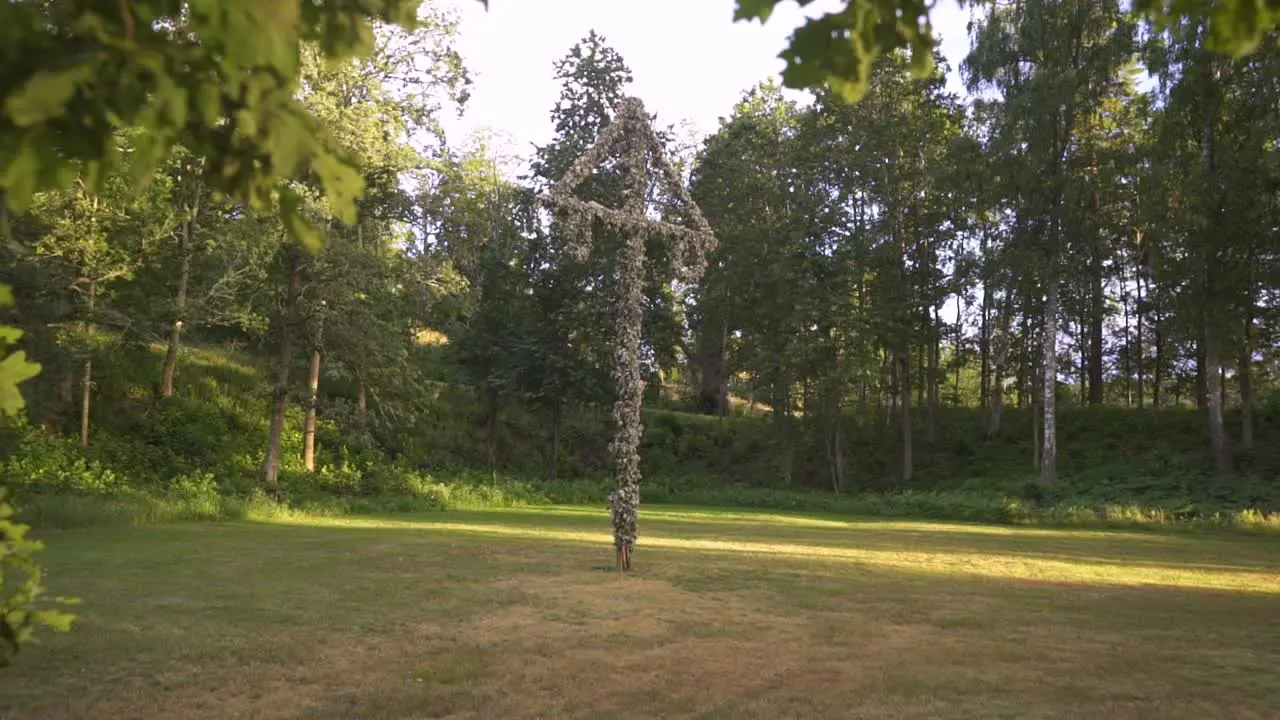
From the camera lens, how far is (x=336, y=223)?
73.3 ft

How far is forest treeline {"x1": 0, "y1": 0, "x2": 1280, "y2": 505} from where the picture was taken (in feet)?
69.5

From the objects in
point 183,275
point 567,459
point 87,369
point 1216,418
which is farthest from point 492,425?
point 1216,418

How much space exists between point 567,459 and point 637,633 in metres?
28.8

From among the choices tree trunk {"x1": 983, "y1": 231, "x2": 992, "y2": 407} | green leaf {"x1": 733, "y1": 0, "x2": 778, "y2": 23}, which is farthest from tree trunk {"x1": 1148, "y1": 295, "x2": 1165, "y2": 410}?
green leaf {"x1": 733, "y1": 0, "x2": 778, "y2": 23}

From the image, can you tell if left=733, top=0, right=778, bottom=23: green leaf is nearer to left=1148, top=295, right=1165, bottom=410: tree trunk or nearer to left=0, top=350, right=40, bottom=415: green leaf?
left=0, top=350, right=40, bottom=415: green leaf

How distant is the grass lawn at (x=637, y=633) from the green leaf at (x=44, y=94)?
4.87m

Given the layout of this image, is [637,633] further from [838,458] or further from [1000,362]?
[1000,362]

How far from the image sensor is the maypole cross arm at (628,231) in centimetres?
1273

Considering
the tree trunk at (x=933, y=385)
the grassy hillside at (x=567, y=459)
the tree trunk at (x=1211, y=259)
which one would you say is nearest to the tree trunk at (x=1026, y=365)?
the grassy hillside at (x=567, y=459)

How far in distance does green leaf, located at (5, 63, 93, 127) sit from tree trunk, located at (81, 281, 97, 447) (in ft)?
65.5

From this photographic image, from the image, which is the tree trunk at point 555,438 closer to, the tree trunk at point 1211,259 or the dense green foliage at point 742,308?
the dense green foliage at point 742,308

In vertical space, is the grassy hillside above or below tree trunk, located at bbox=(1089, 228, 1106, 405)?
below

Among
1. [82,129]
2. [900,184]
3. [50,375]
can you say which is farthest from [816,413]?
[82,129]

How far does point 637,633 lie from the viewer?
8211mm
